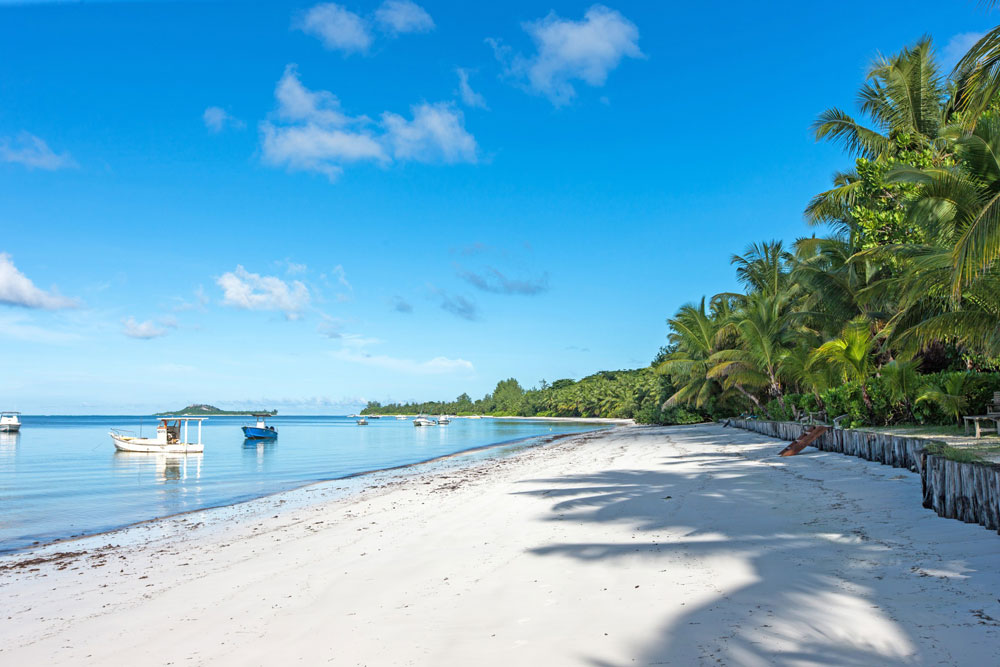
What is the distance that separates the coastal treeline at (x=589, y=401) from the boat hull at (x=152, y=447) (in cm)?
2956

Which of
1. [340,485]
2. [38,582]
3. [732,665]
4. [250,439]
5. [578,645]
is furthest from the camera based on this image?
[250,439]

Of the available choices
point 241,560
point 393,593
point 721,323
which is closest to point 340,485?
point 241,560

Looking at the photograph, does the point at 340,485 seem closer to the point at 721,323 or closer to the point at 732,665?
the point at 732,665

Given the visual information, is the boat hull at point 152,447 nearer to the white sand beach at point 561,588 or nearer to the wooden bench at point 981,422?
the white sand beach at point 561,588

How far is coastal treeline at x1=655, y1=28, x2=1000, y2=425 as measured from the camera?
8.90 m

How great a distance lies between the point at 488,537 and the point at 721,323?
2963 centimetres

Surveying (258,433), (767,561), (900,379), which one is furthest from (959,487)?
(258,433)

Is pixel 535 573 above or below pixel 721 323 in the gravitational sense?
below

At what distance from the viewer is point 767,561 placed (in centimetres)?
500

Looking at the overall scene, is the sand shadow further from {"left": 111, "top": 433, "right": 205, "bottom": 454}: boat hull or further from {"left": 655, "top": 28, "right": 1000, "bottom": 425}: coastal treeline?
{"left": 111, "top": 433, "right": 205, "bottom": 454}: boat hull

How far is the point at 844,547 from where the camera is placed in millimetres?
5238

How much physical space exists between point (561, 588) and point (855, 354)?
14.3 m

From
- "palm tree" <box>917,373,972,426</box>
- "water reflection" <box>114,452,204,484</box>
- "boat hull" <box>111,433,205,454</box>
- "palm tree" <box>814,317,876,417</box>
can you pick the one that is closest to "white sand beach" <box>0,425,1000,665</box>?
"palm tree" <box>917,373,972,426</box>

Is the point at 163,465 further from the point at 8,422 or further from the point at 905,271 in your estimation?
the point at 8,422
